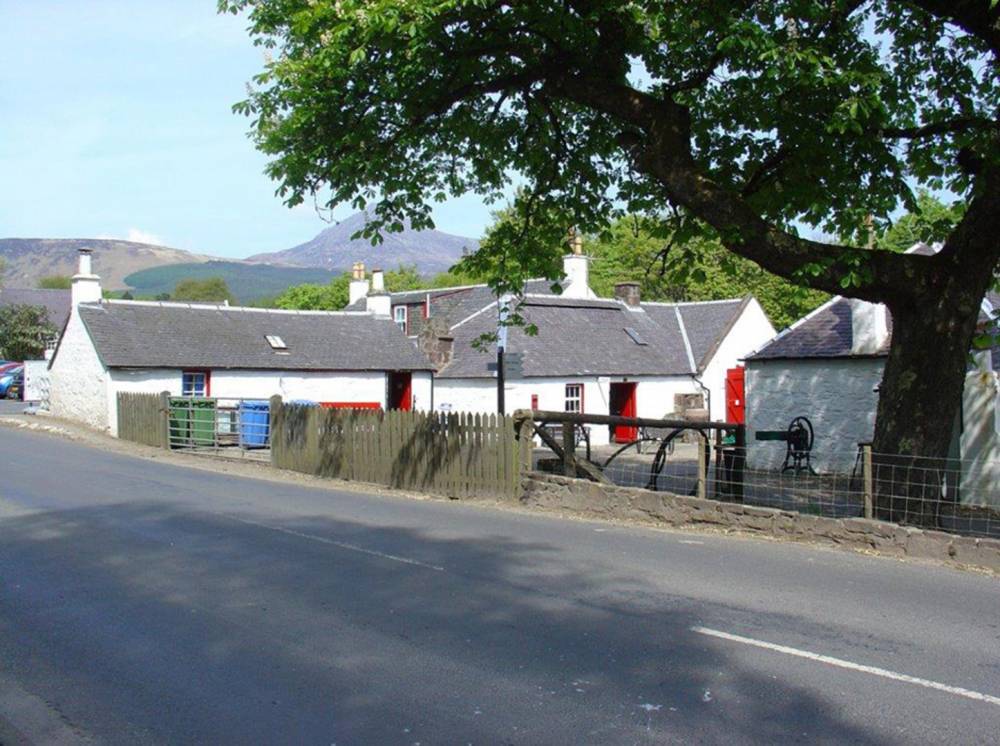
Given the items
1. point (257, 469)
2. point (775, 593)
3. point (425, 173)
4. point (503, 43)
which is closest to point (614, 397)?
point (257, 469)

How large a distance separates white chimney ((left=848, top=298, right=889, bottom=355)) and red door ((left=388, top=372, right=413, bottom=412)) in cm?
1952

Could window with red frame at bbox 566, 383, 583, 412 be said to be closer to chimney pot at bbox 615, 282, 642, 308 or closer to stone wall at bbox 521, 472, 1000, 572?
chimney pot at bbox 615, 282, 642, 308

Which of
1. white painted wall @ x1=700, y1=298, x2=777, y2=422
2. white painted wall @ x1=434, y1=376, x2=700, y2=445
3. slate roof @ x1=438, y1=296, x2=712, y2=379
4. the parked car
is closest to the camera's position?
white painted wall @ x1=434, y1=376, x2=700, y2=445

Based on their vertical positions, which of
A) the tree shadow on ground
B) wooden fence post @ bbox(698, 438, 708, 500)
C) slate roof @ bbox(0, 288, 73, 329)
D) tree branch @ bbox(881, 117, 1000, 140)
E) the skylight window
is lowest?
the tree shadow on ground

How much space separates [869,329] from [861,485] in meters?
8.65

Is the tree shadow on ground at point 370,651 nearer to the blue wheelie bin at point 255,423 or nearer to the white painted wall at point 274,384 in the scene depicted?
the blue wheelie bin at point 255,423

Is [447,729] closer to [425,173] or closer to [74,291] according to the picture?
[425,173]

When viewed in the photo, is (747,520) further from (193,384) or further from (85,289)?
(85,289)

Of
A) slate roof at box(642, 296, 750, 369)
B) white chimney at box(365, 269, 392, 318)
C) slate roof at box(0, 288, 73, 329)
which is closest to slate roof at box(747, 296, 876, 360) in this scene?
slate roof at box(642, 296, 750, 369)

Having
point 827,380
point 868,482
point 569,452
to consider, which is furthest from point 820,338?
point 868,482

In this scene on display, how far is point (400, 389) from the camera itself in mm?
38625

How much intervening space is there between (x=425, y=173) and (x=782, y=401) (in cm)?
1245

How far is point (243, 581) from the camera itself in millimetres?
8922

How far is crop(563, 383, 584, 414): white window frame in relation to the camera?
1453 inches
